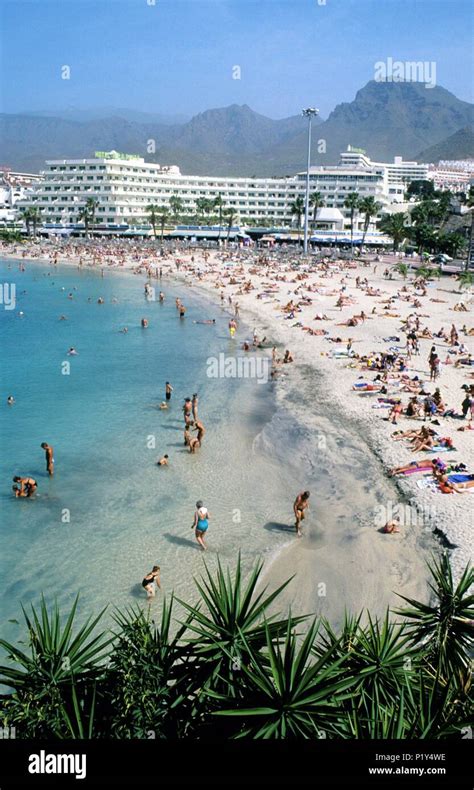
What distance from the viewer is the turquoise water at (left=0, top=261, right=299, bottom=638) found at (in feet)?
38.0

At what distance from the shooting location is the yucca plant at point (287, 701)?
421 centimetres

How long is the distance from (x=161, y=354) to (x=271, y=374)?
746cm

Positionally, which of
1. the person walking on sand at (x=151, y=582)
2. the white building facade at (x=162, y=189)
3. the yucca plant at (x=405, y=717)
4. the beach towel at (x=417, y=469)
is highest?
the white building facade at (x=162, y=189)

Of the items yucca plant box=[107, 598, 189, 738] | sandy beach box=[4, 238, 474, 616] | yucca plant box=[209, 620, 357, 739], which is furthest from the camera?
sandy beach box=[4, 238, 474, 616]

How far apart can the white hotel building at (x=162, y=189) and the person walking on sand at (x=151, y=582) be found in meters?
101

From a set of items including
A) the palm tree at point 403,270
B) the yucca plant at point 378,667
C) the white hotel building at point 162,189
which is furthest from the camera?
the white hotel building at point 162,189

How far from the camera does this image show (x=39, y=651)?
4.93m

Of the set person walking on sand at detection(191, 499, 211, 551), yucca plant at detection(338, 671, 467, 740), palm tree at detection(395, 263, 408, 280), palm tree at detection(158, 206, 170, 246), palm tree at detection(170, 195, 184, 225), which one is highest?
palm tree at detection(170, 195, 184, 225)

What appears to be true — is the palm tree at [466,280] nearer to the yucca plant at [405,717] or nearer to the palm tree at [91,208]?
the yucca plant at [405,717]

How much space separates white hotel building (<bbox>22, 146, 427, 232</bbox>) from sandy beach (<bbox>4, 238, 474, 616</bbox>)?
61.2 meters

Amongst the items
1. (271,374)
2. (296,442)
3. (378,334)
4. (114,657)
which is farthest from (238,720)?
(378,334)

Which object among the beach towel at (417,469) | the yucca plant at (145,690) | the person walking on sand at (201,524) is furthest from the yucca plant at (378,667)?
the beach towel at (417,469)

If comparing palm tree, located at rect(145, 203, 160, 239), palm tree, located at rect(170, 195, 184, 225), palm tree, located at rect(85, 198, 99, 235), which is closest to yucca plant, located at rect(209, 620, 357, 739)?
palm tree, located at rect(145, 203, 160, 239)

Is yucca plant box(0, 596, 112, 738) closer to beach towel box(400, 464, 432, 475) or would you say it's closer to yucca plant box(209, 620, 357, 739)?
A: yucca plant box(209, 620, 357, 739)
